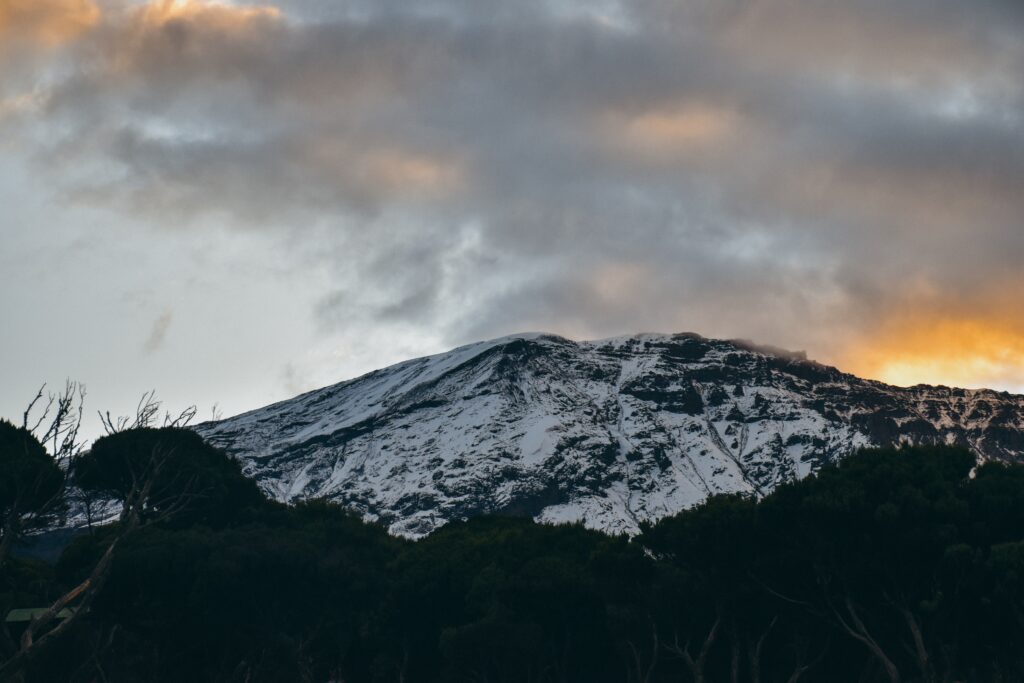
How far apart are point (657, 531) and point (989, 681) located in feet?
66.8

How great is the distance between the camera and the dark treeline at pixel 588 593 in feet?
188

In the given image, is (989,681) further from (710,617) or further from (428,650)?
(428,650)

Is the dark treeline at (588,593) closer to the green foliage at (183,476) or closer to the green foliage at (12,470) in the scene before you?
the green foliage at (183,476)

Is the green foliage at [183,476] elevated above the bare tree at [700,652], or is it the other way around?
the green foliage at [183,476]

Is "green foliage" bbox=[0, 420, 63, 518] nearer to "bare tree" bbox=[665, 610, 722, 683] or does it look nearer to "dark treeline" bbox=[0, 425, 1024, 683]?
"dark treeline" bbox=[0, 425, 1024, 683]

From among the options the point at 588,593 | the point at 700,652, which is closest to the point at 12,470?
the point at 588,593

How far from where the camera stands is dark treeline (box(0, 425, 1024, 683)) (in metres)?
57.4

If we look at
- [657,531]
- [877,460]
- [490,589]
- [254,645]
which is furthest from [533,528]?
[877,460]

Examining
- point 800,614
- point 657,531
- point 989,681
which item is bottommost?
point 989,681

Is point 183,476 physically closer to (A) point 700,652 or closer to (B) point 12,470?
(B) point 12,470

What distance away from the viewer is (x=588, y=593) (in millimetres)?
74875

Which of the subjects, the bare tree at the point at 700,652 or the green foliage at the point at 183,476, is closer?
the bare tree at the point at 700,652

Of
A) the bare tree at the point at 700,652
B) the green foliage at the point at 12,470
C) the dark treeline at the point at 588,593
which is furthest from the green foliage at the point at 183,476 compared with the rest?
the bare tree at the point at 700,652

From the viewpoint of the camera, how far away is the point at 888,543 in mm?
57594
